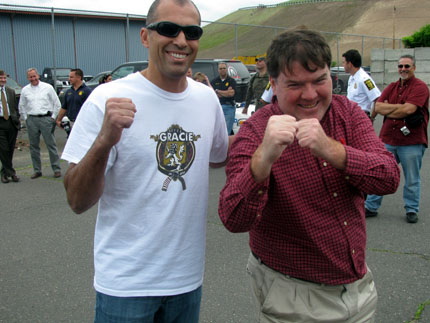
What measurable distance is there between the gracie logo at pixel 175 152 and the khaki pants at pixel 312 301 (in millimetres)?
537

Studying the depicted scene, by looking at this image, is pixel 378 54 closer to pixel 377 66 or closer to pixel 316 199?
pixel 377 66

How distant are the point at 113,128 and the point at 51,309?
2519mm

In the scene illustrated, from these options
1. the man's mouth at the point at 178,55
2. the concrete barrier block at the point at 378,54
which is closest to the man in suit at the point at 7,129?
the man's mouth at the point at 178,55

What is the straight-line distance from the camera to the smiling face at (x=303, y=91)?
1612 mm

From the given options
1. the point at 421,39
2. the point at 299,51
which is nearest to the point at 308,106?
the point at 299,51

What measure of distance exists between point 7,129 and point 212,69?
5953 mm

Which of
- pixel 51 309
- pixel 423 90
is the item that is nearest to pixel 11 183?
pixel 51 309

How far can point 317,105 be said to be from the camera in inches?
65.7

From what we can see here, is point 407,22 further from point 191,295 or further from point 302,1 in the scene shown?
point 191,295

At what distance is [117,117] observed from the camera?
1559mm

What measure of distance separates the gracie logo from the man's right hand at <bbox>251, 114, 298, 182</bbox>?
18.3 inches

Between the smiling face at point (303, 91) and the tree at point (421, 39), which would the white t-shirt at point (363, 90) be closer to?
the smiling face at point (303, 91)

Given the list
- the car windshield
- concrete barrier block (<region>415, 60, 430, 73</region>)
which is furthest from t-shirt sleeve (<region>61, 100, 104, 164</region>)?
concrete barrier block (<region>415, 60, 430, 73</region>)

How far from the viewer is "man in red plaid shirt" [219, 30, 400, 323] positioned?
1555 millimetres
